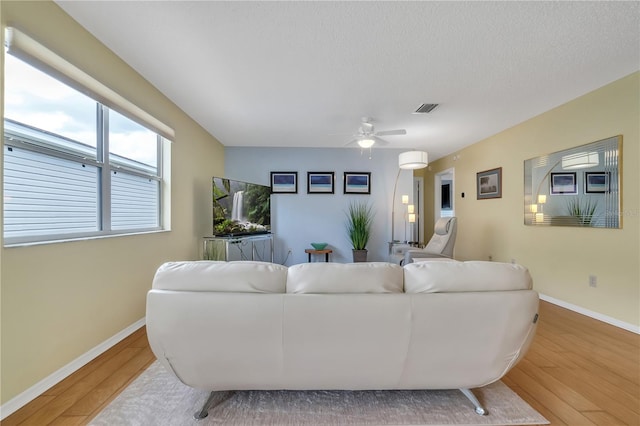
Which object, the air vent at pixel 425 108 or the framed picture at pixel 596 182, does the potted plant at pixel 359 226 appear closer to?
the air vent at pixel 425 108

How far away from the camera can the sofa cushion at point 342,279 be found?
128 cm

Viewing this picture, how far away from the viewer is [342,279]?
1292 millimetres

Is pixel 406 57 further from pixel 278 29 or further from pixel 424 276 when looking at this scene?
pixel 424 276

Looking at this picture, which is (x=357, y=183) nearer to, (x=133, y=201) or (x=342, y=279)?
(x=133, y=201)

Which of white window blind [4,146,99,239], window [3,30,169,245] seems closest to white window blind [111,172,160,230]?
window [3,30,169,245]

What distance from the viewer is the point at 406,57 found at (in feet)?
7.25

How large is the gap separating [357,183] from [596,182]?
3323 mm

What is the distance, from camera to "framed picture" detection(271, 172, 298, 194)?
5.29 meters

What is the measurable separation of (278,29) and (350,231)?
382cm

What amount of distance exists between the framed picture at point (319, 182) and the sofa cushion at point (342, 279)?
13.2ft

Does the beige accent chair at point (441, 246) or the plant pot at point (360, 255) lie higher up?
the beige accent chair at point (441, 246)

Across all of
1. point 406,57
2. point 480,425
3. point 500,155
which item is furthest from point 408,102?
point 480,425

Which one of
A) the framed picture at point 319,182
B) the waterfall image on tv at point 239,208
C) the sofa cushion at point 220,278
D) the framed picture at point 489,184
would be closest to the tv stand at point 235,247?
the waterfall image on tv at point 239,208

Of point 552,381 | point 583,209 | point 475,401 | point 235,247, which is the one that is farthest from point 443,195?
point 475,401
